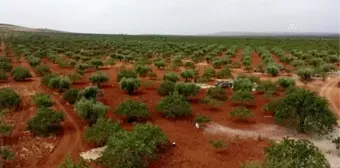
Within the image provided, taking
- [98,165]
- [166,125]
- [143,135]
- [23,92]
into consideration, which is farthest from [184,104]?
[23,92]

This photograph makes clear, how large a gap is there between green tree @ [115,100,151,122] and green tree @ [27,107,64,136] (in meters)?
2.93

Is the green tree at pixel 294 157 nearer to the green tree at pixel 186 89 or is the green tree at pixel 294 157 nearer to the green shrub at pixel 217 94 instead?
the green shrub at pixel 217 94

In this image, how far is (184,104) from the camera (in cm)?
1758

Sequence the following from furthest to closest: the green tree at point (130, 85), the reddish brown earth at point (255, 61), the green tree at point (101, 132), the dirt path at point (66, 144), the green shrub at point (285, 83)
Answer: the reddish brown earth at point (255, 61), the green shrub at point (285, 83), the green tree at point (130, 85), the green tree at point (101, 132), the dirt path at point (66, 144)

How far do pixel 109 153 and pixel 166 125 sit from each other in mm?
5251

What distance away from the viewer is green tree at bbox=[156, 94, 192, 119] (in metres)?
17.2

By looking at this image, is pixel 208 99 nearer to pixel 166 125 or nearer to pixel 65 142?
pixel 166 125

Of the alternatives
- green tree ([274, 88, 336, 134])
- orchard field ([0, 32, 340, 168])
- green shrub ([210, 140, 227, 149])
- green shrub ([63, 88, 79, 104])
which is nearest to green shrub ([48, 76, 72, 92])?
orchard field ([0, 32, 340, 168])

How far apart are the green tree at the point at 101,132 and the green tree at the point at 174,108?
3.66m

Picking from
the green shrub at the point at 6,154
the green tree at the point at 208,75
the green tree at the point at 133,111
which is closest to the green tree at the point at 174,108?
the green tree at the point at 133,111

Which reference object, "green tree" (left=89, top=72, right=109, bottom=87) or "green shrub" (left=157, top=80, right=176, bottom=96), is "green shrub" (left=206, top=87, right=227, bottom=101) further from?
"green tree" (left=89, top=72, right=109, bottom=87)

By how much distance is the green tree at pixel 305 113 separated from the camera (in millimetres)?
14789

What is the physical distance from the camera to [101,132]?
1376 centimetres

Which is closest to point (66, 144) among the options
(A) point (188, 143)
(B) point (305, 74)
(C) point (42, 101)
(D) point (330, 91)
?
(A) point (188, 143)
